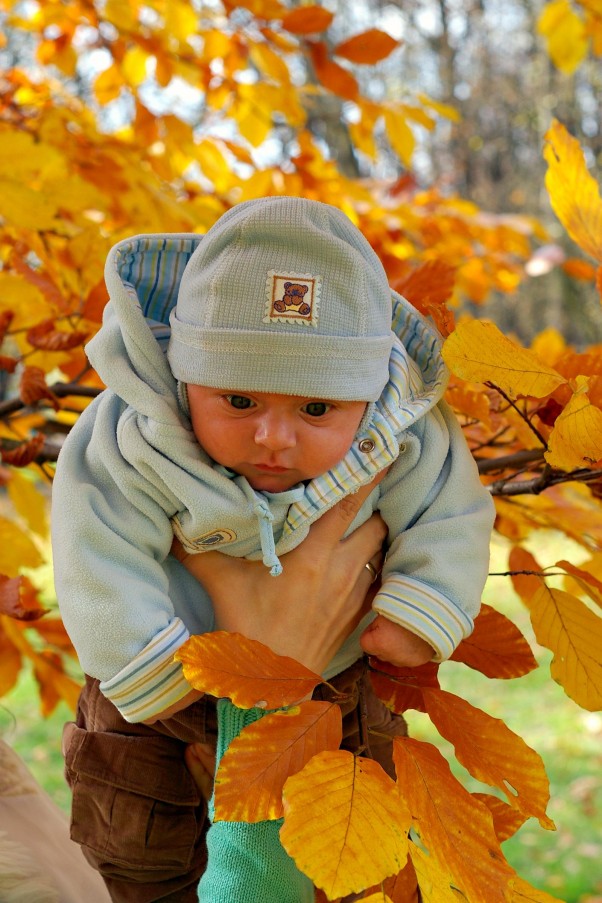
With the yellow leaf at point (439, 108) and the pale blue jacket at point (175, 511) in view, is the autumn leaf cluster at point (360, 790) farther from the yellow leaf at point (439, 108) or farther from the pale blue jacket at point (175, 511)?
the yellow leaf at point (439, 108)

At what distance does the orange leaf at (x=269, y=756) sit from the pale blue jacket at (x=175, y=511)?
0.13 m

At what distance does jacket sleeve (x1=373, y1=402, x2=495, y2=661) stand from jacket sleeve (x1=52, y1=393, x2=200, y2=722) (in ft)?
0.63

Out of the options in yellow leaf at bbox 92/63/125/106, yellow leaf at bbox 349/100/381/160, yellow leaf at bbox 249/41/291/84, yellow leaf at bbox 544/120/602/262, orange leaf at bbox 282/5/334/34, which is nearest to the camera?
yellow leaf at bbox 544/120/602/262

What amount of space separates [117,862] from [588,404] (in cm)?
62

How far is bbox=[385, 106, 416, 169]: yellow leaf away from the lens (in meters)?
1.73

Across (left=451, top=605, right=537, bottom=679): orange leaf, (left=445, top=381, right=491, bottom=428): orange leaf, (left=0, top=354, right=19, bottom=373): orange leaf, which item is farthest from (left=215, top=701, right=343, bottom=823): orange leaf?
(left=0, top=354, right=19, bottom=373): orange leaf

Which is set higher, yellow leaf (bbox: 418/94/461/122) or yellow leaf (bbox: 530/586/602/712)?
yellow leaf (bbox: 530/586/602/712)

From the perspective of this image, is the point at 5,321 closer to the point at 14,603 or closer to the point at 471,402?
the point at 14,603

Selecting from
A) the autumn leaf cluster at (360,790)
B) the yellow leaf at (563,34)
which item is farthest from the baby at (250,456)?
the yellow leaf at (563,34)

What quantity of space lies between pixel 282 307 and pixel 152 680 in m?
0.32

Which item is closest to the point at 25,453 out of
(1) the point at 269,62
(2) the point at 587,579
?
(2) the point at 587,579

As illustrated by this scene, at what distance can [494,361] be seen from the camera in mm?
718

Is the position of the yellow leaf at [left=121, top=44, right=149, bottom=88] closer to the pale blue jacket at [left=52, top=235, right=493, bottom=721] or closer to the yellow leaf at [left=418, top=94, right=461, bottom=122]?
the yellow leaf at [left=418, top=94, right=461, bottom=122]

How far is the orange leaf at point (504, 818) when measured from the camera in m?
0.72
